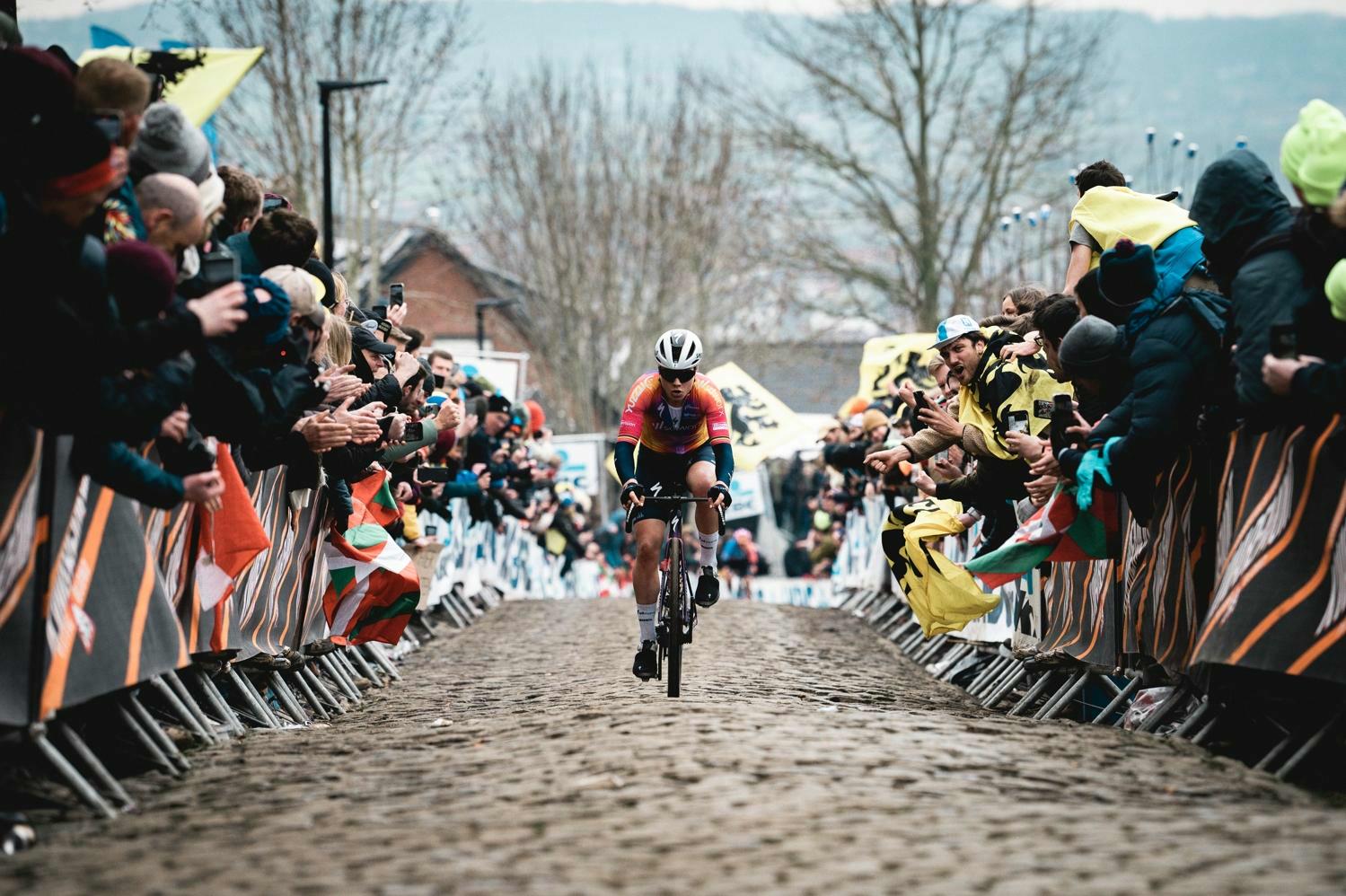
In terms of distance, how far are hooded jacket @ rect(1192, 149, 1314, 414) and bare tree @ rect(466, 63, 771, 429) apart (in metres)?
49.6

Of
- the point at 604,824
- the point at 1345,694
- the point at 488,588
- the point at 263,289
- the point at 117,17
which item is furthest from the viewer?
the point at 488,588

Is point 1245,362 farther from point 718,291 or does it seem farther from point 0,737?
point 718,291

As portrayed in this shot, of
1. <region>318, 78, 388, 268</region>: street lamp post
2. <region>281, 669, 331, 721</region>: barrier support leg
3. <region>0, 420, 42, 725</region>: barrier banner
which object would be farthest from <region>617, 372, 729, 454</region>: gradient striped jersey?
<region>318, 78, 388, 268</region>: street lamp post

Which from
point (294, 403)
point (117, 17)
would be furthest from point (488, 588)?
point (294, 403)

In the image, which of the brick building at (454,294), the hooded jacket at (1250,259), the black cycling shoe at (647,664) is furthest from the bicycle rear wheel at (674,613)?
the brick building at (454,294)

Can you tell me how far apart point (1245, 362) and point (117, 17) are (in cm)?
1603

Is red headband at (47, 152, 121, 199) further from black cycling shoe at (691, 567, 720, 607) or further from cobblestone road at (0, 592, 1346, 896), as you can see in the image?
black cycling shoe at (691, 567, 720, 607)

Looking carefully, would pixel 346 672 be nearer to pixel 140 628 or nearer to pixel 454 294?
pixel 140 628

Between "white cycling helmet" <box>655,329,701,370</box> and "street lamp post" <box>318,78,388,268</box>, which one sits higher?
"street lamp post" <box>318,78,388,268</box>

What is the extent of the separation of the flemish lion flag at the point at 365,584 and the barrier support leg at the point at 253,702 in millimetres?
1630

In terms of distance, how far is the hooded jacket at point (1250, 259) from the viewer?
8039mm

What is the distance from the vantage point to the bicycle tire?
1123cm

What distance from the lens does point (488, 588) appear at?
2619 centimetres

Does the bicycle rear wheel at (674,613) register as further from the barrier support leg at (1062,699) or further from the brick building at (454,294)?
the brick building at (454,294)
